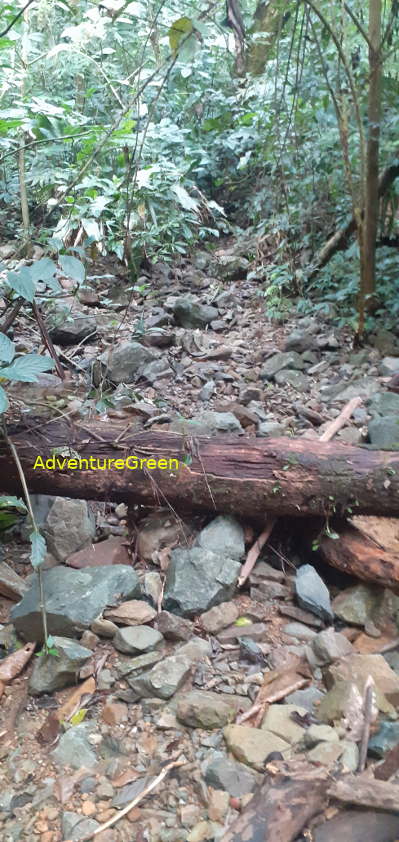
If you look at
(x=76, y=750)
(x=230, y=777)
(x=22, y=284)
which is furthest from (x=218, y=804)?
(x=22, y=284)

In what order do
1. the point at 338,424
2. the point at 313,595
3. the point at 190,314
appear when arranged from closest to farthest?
1. the point at 313,595
2. the point at 338,424
3. the point at 190,314

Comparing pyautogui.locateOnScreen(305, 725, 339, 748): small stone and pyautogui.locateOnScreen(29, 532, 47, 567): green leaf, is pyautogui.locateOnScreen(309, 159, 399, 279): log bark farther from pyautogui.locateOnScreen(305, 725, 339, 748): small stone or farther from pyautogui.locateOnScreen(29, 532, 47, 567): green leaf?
pyautogui.locateOnScreen(305, 725, 339, 748): small stone

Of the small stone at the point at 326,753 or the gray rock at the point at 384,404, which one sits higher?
the gray rock at the point at 384,404

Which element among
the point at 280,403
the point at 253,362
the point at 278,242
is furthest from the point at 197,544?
the point at 278,242

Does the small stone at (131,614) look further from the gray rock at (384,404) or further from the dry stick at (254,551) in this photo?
the gray rock at (384,404)

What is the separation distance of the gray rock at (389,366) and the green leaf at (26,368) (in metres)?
3.05

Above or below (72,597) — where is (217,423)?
above

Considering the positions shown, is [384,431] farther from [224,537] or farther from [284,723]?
[284,723]

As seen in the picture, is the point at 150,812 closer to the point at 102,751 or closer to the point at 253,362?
the point at 102,751

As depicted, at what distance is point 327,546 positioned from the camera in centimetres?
250

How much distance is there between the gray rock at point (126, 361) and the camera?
14.0ft

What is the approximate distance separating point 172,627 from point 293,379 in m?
2.56

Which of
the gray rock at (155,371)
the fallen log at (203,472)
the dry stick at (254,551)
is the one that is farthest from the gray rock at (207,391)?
the dry stick at (254,551)

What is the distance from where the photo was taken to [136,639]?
6.77 ft
